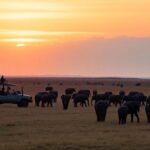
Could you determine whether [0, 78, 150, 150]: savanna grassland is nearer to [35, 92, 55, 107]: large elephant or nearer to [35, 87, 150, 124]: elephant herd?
[35, 87, 150, 124]: elephant herd

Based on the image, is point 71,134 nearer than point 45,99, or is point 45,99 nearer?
point 71,134

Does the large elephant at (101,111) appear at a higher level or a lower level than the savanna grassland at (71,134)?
→ higher

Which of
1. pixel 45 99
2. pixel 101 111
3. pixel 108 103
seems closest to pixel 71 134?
pixel 101 111

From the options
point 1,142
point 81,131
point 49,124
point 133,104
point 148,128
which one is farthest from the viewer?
point 133,104

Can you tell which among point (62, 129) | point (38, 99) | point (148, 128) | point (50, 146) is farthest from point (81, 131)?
point (38, 99)

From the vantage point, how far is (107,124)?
42.2 m

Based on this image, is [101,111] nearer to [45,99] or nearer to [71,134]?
[71,134]

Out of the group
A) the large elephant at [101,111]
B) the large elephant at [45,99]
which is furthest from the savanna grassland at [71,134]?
the large elephant at [45,99]

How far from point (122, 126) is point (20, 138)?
9.40 metres

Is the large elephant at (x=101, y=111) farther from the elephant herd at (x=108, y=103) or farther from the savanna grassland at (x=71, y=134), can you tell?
the savanna grassland at (x=71, y=134)

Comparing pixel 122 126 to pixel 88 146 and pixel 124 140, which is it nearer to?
pixel 124 140

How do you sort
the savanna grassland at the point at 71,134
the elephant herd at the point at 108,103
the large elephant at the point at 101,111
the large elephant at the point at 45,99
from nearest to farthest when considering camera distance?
the savanna grassland at the point at 71,134
the elephant herd at the point at 108,103
the large elephant at the point at 101,111
the large elephant at the point at 45,99

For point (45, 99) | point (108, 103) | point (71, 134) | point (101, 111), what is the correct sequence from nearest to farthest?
point (71, 134) < point (101, 111) < point (108, 103) < point (45, 99)

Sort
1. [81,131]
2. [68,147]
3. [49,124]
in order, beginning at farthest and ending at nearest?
1. [49,124]
2. [81,131]
3. [68,147]
